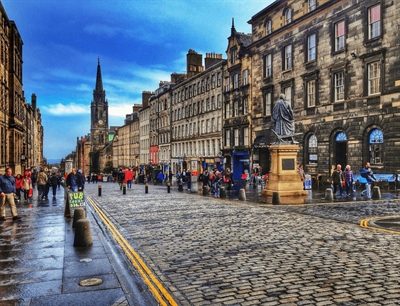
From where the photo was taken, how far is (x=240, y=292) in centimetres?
559

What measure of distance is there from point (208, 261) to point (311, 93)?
27.9m

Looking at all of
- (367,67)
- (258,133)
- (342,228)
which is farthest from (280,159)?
(258,133)

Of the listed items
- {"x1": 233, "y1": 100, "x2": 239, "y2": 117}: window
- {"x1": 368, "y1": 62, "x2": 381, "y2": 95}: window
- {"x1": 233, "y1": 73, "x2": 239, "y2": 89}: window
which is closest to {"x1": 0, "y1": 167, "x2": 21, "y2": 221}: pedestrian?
{"x1": 368, "y1": 62, "x2": 381, "y2": 95}: window

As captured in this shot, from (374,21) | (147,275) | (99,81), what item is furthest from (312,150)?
(99,81)

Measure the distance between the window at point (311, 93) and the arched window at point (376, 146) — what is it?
22.4ft

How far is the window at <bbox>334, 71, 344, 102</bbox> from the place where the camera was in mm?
29391

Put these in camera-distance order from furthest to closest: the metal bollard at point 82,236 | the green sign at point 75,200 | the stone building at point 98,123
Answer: the stone building at point 98,123, the green sign at point 75,200, the metal bollard at point 82,236

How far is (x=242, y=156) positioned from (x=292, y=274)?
39.4m

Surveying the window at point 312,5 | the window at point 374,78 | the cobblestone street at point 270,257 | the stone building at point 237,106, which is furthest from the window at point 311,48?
the cobblestone street at point 270,257

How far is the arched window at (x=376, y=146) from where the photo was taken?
85.4ft

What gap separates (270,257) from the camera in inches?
299

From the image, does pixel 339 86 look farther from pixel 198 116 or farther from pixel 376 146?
pixel 198 116

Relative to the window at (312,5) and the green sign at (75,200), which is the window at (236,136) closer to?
the window at (312,5)

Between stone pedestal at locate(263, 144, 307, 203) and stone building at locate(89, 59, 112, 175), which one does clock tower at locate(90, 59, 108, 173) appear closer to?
stone building at locate(89, 59, 112, 175)
